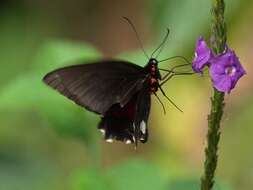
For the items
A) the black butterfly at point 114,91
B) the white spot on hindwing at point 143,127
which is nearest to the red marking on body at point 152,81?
the black butterfly at point 114,91

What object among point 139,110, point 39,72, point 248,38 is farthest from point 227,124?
point 139,110

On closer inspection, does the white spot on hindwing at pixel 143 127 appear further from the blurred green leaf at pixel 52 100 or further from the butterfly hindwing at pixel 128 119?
the blurred green leaf at pixel 52 100

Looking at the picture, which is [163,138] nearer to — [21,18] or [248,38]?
[248,38]

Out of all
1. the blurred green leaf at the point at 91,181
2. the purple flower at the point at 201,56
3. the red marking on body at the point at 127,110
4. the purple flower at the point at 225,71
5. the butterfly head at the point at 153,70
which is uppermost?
the butterfly head at the point at 153,70

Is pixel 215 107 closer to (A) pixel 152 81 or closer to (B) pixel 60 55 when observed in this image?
(A) pixel 152 81

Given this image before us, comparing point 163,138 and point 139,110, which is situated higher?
point 163,138

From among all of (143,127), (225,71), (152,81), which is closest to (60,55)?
(152,81)
